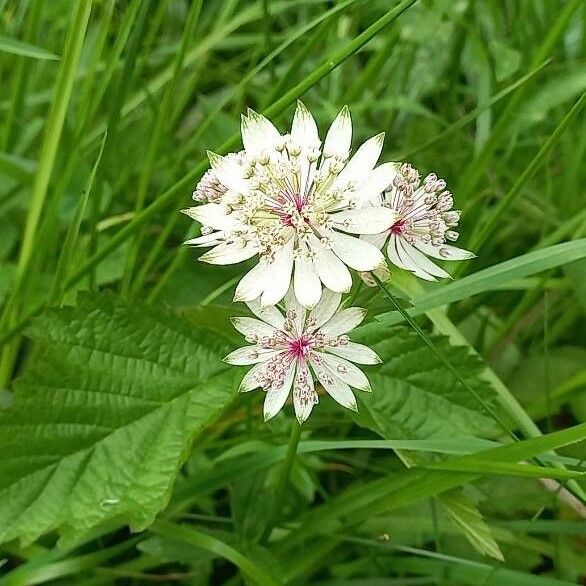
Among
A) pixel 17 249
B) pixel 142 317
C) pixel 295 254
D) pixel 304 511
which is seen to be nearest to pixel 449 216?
pixel 295 254

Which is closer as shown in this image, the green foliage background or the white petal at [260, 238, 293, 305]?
the white petal at [260, 238, 293, 305]

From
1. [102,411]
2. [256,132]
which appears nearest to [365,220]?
[256,132]

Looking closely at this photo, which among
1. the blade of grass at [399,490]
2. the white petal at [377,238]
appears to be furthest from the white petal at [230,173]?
the blade of grass at [399,490]

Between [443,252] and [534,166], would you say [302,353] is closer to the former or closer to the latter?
[443,252]

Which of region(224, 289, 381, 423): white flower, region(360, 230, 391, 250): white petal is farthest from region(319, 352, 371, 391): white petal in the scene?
region(360, 230, 391, 250): white petal

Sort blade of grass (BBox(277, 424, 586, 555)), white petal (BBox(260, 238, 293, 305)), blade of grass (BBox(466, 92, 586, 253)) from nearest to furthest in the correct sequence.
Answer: white petal (BBox(260, 238, 293, 305)) → blade of grass (BBox(277, 424, 586, 555)) → blade of grass (BBox(466, 92, 586, 253))

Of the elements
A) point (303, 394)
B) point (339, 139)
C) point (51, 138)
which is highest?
point (51, 138)

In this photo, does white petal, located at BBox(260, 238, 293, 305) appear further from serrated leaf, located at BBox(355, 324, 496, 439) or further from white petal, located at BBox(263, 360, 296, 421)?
serrated leaf, located at BBox(355, 324, 496, 439)

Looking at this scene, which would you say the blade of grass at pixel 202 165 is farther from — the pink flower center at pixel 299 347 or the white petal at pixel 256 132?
the pink flower center at pixel 299 347
